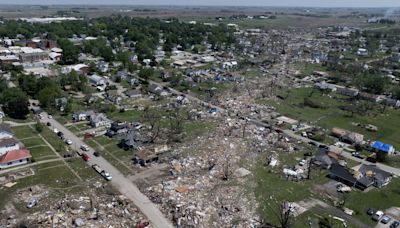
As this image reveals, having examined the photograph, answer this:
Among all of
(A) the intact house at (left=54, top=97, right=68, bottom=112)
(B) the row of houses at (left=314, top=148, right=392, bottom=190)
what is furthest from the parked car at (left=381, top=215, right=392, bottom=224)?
(A) the intact house at (left=54, top=97, right=68, bottom=112)

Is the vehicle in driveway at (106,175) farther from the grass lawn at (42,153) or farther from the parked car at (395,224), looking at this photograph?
the parked car at (395,224)

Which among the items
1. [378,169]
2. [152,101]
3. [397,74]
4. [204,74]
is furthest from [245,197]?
[397,74]

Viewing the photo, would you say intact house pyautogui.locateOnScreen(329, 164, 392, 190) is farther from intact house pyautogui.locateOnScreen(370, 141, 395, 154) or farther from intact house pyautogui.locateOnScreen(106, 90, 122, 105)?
intact house pyautogui.locateOnScreen(106, 90, 122, 105)

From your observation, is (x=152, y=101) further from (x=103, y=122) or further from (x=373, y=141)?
(x=373, y=141)

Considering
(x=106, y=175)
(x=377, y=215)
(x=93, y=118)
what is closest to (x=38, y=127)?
(x=93, y=118)

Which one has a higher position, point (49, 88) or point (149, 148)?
point (49, 88)

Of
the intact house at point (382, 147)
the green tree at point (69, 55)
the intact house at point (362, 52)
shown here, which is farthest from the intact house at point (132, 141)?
the intact house at point (362, 52)
